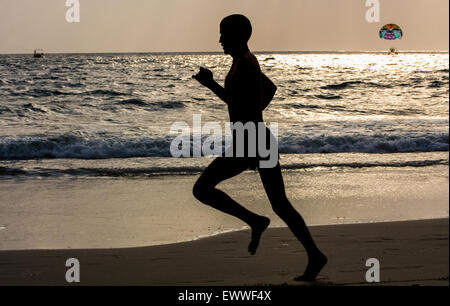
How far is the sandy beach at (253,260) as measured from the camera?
15.7ft

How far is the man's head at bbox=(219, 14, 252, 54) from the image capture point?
4305 mm

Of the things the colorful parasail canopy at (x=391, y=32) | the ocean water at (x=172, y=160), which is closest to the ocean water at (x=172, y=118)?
the ocean water at (x=172, y=160)

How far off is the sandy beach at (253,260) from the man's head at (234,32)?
5.19ft

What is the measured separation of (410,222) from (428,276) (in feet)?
7.97

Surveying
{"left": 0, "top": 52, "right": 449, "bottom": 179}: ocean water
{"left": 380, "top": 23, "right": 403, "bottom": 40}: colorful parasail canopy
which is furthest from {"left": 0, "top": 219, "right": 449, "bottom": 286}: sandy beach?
{"left": 380, "top": 23, "right": 403, "bottom": 40}: colorful parasail canopy

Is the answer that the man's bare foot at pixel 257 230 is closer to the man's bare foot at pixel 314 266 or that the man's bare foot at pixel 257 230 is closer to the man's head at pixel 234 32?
the man's bare foot at pixel 314 266

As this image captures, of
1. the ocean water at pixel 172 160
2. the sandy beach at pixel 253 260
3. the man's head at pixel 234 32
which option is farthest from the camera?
the ocean water at pixel 172 160

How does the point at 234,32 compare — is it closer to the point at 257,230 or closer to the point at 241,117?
the point at 241,117

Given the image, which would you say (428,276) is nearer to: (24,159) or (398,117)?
(24,159)

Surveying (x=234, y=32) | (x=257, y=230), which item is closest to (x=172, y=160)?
(x=257, y=230)

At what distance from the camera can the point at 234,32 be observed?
431 cm

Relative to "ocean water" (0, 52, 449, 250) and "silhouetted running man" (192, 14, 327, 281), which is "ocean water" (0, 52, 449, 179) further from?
"silhouetted running man" (192, 14, 327, 281)

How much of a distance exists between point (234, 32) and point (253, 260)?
2.07 meters

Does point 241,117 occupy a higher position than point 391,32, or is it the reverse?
point 391,32
